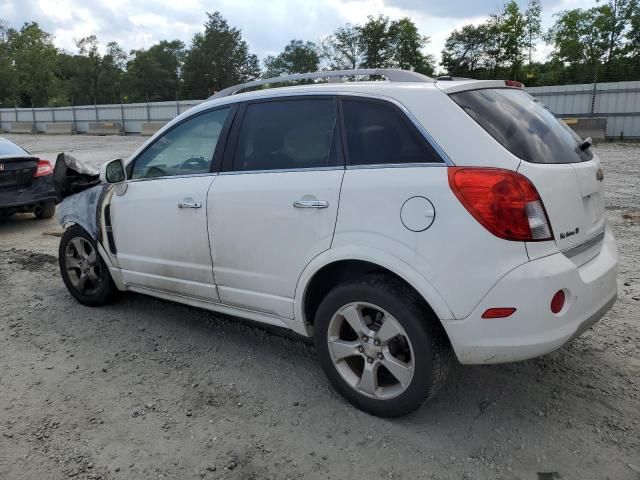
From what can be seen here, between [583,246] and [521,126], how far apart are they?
709mm

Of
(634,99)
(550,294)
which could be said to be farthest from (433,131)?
(634,99)

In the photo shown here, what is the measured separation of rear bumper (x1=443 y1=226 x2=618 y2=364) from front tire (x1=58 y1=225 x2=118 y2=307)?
3.18 meters

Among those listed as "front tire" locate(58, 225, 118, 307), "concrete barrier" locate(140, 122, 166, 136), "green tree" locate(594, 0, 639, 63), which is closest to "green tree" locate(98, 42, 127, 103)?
"concrete barrier" locate(140, 122, 166, 136)

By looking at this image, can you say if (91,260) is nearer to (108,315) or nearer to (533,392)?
(108,315)

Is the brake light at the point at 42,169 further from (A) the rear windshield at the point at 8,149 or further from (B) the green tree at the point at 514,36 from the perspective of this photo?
(B) the green tree at the point at 514,36

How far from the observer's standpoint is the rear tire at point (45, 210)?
8.76 meters

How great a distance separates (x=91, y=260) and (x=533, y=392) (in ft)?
11.9

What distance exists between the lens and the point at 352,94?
304cm

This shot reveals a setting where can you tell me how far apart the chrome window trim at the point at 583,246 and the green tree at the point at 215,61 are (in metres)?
71.5

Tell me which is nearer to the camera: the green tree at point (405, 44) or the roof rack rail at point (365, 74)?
the roof rack rail at point (365, 74)

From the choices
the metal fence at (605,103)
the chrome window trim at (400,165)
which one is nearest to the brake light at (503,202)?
the chrome window trim at (400,165)

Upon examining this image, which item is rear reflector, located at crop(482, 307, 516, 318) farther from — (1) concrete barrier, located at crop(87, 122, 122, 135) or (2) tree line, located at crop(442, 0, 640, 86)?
(2) tree line, located at crop(442, 0, 640, 86)

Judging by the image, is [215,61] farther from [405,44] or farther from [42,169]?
[42,169]

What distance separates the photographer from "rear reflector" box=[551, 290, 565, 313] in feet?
8.22
